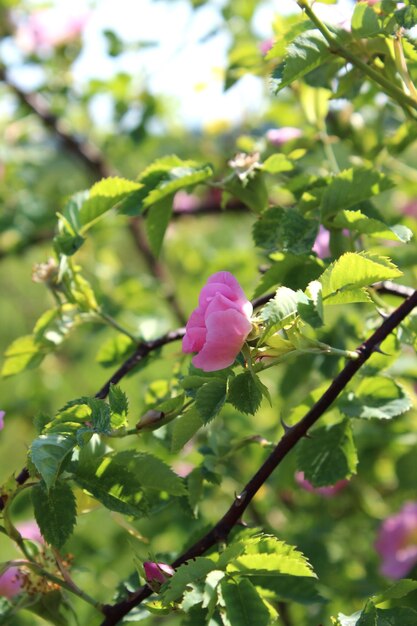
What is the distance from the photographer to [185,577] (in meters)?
0.57

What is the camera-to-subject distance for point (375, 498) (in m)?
1.59

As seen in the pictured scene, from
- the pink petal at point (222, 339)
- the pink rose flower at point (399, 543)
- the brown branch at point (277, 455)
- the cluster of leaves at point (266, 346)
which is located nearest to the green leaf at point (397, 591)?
the cluster of leaves at point (266, 346)

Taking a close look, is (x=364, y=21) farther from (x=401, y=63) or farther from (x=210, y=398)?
(x=210, y=398)

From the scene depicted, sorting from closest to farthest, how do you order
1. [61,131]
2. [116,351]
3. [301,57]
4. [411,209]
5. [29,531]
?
[301,57] → [116,351] → [29,531] → [411,209] → [61,131]

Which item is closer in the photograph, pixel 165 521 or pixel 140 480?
pixel 140 480

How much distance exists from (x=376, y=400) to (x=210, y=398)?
0.26 meters

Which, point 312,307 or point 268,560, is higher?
point 312,307

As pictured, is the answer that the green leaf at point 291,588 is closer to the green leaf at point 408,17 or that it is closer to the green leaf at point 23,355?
the green leaf at point 23,355

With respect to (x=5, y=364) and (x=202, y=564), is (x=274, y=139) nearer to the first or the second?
(x=5, y=364)

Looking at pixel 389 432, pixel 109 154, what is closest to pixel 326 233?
pixel 389 432

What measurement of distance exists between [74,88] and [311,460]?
4.39ft

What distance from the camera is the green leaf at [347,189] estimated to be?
2.35ft

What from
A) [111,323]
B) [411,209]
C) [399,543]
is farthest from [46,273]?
[411,209]

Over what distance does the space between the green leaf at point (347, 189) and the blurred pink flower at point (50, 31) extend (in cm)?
128
